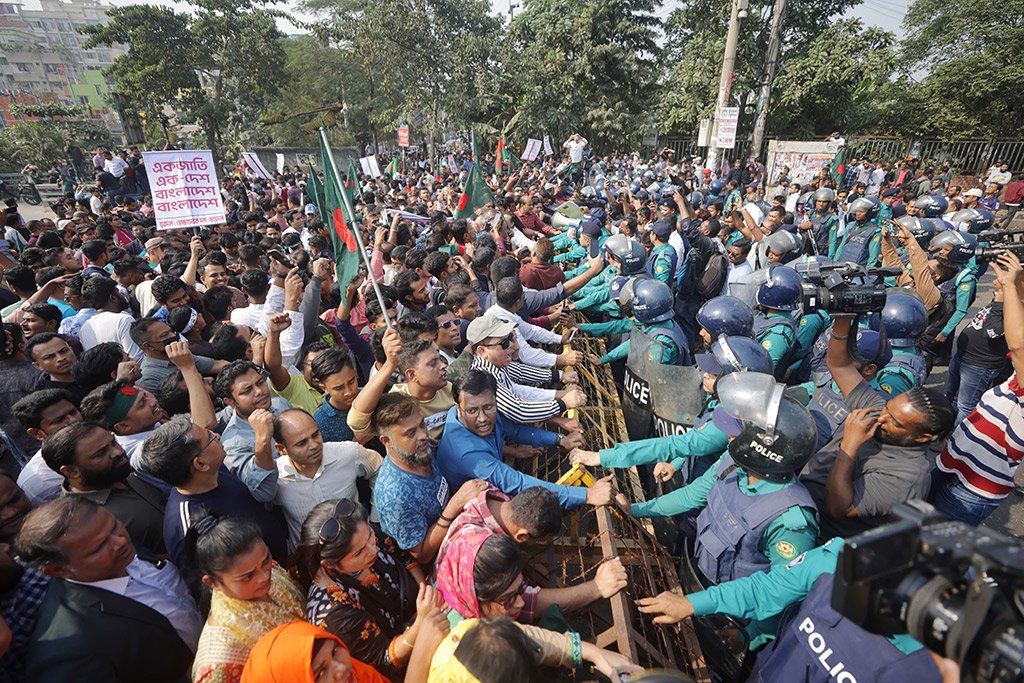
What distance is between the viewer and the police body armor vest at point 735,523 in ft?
7.34

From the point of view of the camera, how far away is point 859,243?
25.8ft

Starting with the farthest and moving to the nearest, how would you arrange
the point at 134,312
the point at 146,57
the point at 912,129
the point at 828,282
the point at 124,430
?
the point at 146,57
the point at 912,129
the point at 134,312
the point at 828,282
the point at 124,430

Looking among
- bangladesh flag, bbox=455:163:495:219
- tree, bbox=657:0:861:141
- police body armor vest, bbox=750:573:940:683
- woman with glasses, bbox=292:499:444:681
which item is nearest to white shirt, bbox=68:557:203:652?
woman with glasses, bbox=292:499:444:681

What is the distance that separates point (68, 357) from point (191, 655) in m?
2.78

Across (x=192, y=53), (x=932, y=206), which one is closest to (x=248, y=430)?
(x=932, y=206)

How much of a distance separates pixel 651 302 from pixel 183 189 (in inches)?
262

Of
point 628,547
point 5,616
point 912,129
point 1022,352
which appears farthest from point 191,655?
point 912,129

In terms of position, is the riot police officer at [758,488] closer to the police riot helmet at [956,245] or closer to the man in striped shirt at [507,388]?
the man in striped shirt at [507,388]

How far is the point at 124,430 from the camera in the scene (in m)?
3.06

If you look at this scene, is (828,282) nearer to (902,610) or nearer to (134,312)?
(902,610)

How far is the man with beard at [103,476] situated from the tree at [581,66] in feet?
88.0

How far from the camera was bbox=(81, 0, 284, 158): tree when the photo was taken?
28828 mm

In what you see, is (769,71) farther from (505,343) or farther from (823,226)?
(505,343)

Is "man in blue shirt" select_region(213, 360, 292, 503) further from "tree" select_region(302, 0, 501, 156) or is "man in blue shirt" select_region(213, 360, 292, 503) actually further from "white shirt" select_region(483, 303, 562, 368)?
"tree" select_region(302, 0, 501, 156)
